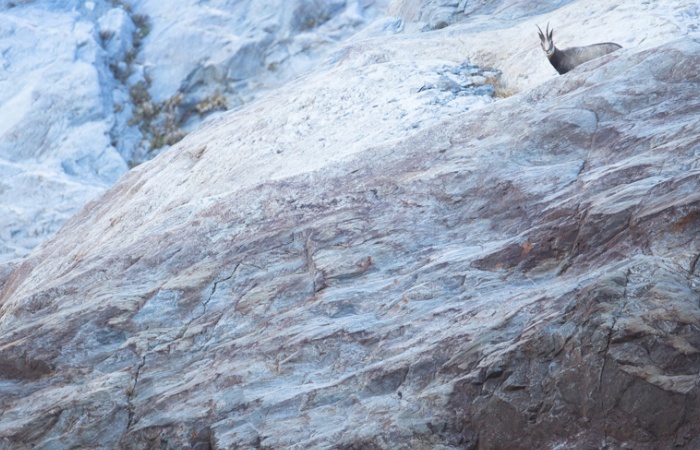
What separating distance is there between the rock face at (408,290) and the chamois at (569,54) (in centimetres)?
151

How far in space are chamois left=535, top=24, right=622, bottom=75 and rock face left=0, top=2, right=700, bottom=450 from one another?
1511 mm

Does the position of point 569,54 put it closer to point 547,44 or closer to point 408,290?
point 547,44

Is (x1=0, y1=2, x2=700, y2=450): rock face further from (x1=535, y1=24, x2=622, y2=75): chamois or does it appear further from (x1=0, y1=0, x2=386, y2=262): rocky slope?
(x1=0, y1=0, x2=386, y2=262): rocky slope

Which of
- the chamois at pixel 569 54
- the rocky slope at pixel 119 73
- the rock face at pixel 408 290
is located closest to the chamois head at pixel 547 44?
the chamois at pixel 569 54

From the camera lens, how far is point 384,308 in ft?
30.2

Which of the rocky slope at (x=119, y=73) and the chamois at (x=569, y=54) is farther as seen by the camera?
the rocky slope at (x=119, y=73)

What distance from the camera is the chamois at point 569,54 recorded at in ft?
44.2

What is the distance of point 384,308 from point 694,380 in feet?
12.0

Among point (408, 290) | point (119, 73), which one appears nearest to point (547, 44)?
point (408, 290)

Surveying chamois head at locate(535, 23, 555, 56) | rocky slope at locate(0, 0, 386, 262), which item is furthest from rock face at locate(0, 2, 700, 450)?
rocky slope at locate(0, 0, 386, 262)

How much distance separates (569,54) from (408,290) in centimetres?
665

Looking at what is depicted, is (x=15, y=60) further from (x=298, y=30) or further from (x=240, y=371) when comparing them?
(x=240, y=371)

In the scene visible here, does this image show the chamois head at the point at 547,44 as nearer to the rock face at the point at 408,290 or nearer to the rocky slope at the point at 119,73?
the rock face at the point at 408,290

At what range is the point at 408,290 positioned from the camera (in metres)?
9.25
